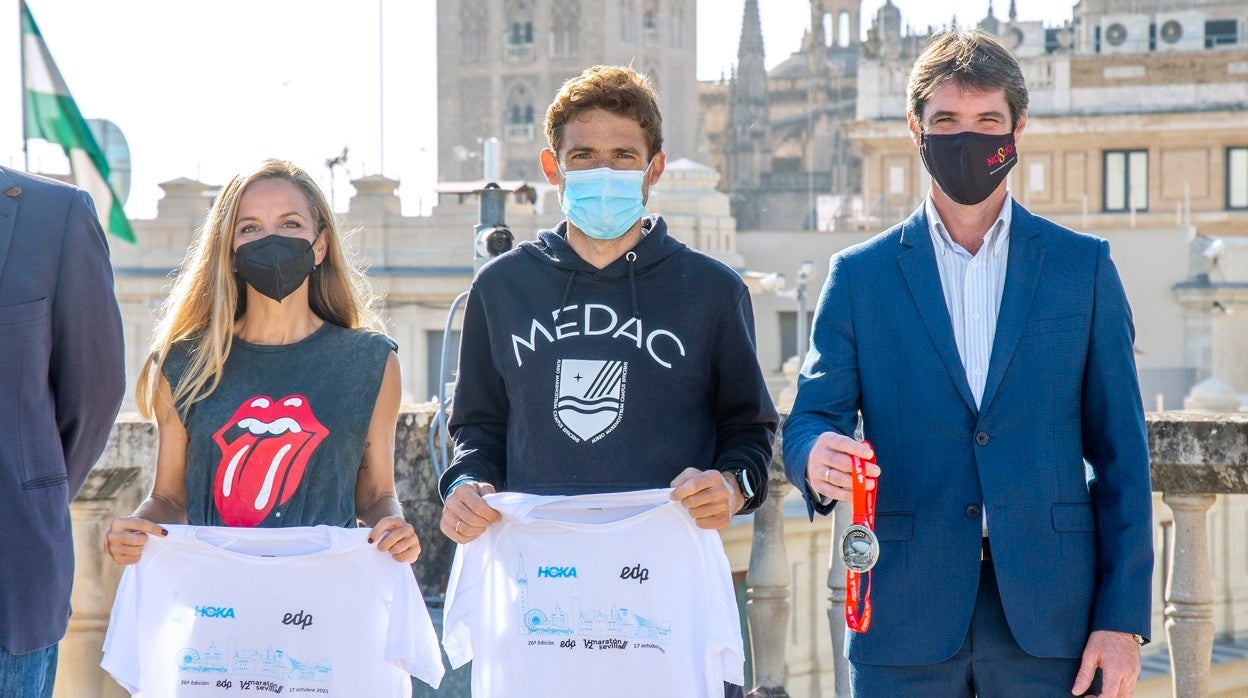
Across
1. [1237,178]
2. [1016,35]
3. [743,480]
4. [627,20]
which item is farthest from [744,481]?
[627,20]

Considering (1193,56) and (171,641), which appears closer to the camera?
(171,641)

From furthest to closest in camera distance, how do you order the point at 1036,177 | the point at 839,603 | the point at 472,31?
the point at 472,31
the point at 1036,177
the point at 839,603

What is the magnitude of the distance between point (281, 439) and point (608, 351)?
70cm

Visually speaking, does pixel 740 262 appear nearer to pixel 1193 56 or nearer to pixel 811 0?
pixel 1193 56

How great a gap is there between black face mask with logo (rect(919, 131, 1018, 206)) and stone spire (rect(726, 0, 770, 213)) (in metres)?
87.9

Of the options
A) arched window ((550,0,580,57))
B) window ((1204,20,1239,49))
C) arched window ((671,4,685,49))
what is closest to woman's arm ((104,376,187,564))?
window ((1204,20,1239,49))

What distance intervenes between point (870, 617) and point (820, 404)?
410mm

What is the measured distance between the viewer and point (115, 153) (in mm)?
27891

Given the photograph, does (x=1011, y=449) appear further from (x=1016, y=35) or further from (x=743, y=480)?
(x=1016, y=35)

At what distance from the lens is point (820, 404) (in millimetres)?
3291

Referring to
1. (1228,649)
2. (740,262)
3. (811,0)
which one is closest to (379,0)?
(740,262)

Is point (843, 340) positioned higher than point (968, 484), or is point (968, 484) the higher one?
point (843, 340)

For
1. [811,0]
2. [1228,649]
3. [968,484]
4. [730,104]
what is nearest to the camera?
[968,484]

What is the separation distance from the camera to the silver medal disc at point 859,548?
10.1 feet
